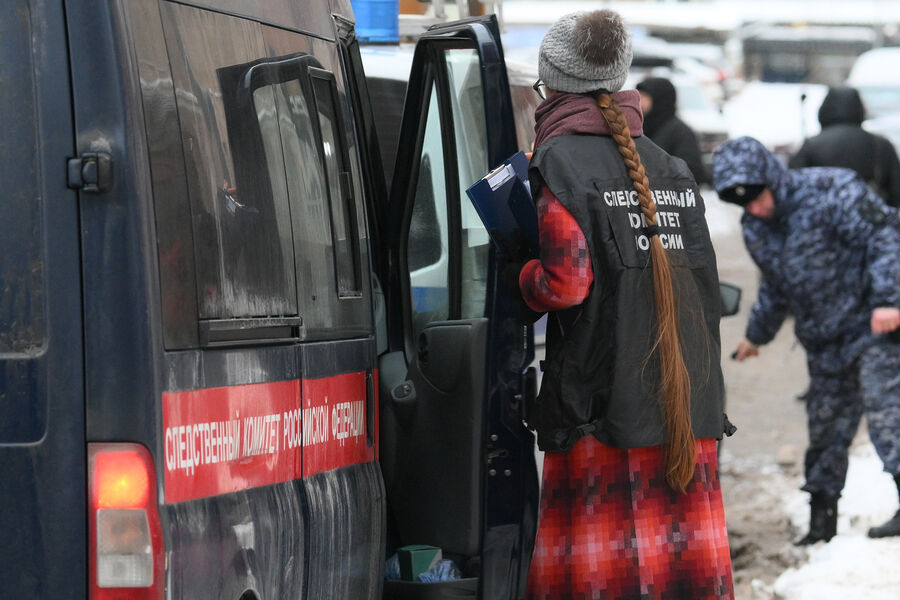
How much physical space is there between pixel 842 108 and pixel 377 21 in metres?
4.11

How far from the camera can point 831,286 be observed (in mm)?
6688

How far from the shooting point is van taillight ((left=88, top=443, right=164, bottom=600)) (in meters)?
2.65

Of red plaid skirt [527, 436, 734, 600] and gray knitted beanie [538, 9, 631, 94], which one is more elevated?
gray knitted beanie [538, 9, 631, 94]

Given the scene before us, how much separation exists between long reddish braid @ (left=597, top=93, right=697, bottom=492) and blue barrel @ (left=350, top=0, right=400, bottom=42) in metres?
1.83

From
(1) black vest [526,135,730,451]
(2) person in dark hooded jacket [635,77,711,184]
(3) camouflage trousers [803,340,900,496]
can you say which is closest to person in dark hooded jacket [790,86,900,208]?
(2) person in dark hooded jacket [635,77,711,184]

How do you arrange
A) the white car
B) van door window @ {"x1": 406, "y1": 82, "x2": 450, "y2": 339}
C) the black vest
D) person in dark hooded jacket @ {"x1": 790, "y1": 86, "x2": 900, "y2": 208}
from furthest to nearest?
1. the white car
2. person in dark hooded jacket @ {"x1": 790, "y1": 86, "x2": 900, "y2": 208}
3. van door window @ {"x1": 406, "y1": 82, "x2": 450, "y2": 339}
4. the black vest

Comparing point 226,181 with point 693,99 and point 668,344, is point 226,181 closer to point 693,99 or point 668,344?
point 668,344

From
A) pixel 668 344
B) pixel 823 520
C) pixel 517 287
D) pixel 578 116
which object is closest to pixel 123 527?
pixel 517 287

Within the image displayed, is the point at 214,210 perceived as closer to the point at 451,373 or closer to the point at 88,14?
the point at 88,14

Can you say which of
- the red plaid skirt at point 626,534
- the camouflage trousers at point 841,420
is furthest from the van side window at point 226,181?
the camouflage trousers at point 841,420

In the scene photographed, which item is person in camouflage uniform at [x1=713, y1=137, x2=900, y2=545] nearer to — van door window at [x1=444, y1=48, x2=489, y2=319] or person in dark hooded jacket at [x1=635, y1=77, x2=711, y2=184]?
person in dark hooded jacket at [x1=635, y1=77, x2=711, y2=184]

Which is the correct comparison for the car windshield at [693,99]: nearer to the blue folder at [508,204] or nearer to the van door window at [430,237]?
the van door window at [430,237]

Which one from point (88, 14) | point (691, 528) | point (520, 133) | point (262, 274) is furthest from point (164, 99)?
point (520, 133)

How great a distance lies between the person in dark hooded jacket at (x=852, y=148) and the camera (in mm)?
8547
